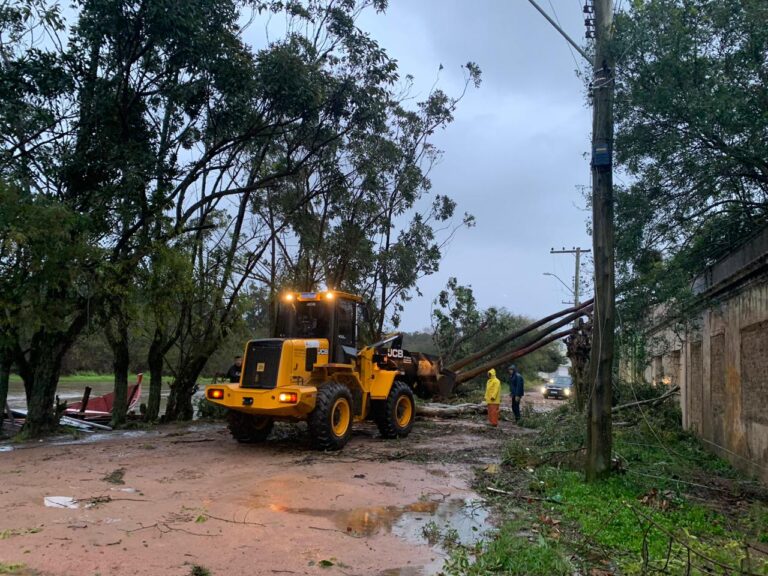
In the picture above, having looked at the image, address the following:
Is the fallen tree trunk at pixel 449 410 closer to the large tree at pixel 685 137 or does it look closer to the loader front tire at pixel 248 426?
the loader front tire at pixel 248 426

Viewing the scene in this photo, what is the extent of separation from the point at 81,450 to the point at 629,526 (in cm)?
921

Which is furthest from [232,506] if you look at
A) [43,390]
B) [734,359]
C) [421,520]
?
[734,359]

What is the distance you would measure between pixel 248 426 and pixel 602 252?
731cm

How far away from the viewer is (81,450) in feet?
36.2

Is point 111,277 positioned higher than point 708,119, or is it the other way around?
point 708,119

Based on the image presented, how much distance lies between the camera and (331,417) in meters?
11.2

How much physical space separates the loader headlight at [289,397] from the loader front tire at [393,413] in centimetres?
317

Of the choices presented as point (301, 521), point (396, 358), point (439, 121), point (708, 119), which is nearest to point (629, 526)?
point (301, 521)

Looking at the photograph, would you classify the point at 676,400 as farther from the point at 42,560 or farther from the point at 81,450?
the point at 42,560

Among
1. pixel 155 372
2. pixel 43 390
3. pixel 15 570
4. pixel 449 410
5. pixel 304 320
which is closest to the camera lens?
pixel 15 570

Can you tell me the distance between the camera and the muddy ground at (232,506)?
17.5 ft

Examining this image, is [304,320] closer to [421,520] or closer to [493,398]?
[421,520]

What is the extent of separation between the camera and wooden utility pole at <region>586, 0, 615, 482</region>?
8594mm

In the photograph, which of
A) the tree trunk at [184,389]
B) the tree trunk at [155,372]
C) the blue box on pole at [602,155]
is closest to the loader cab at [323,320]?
the tree trunk at [184,389]
